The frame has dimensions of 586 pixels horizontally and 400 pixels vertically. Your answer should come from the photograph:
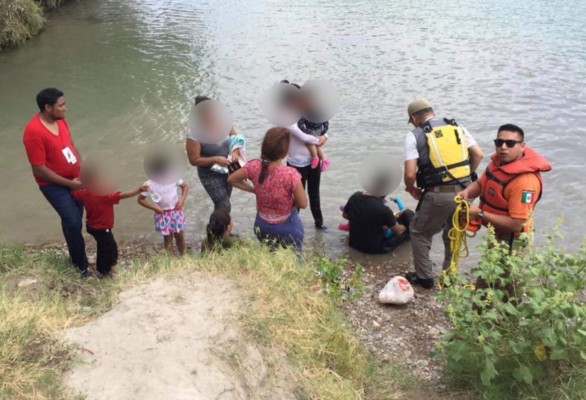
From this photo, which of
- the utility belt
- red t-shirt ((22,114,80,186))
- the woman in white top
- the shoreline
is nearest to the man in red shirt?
red t-shirt ((22,114,80,186))

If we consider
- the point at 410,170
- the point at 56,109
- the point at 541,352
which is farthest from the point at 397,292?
the point at 56,109

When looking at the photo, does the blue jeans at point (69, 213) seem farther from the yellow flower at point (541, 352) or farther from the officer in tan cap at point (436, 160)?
the yellow flower at point (541, 352)

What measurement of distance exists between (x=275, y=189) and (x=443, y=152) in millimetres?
1627

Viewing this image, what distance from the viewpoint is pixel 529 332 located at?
11.0ft

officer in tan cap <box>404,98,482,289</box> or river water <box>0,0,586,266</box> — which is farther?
river water <box>0,0,586,266</box>

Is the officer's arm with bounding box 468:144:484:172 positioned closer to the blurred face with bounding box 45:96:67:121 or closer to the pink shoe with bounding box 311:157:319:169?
the pink shoe with bounding box 311:157:319:169

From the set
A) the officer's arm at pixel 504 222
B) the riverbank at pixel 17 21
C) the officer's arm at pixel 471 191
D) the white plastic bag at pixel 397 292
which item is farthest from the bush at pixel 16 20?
the officer's arm at pixel 504 222

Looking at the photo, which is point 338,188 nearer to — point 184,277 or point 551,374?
point 184,277

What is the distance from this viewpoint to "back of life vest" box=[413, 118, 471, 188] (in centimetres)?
474

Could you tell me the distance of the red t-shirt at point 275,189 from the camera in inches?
173

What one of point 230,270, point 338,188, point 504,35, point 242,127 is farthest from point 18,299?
point 504,35

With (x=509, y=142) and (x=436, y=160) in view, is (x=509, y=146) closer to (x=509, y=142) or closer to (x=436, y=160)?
(x=509, y=142)

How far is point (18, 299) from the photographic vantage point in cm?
364

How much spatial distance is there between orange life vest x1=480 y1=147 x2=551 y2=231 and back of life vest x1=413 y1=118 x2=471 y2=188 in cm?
43
